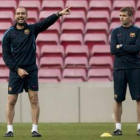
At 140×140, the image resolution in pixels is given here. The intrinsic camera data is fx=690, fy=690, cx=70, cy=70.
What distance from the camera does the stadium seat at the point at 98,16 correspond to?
17469mm

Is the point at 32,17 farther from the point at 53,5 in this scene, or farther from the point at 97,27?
the point at 97,27

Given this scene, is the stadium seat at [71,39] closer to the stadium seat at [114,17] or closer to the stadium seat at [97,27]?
the stadium seat at [97,27]

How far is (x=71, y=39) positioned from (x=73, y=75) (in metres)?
2.06

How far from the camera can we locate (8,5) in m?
18.1

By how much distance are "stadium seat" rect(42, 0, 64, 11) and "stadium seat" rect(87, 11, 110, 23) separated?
0.83m

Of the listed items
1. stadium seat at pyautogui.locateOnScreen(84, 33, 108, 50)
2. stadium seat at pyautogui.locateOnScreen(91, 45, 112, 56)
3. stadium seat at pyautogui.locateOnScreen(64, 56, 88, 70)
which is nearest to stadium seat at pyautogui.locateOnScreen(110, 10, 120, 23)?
stadium seat at pyautogui.locateOnScreen(84, 33, 108, 50)

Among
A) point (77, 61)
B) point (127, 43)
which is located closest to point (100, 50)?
point (77, 61)

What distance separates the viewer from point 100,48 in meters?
16.2

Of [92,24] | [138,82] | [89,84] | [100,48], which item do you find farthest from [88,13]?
[138,82]

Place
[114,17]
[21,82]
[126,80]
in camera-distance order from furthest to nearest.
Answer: [114,17]
[126,80]
[21,82]

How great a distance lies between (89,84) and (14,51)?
436cm

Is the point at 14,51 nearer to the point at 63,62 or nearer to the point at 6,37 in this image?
the point at 6,37

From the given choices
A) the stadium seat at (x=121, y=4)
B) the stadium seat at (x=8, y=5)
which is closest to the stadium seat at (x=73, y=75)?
the stadium seat at (x=121, y=4)

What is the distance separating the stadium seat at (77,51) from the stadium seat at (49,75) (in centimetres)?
101
